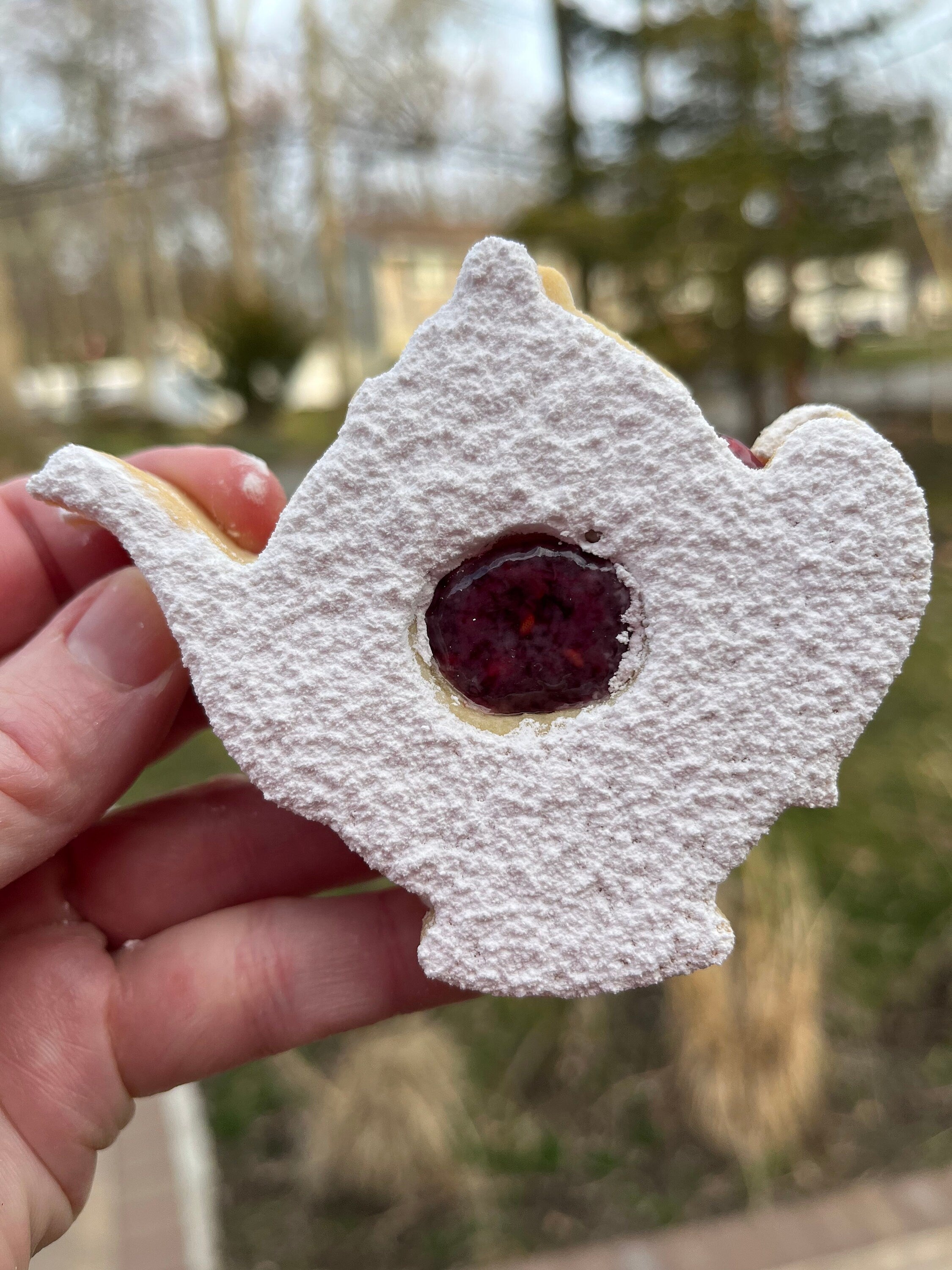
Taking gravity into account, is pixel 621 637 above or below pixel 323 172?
below

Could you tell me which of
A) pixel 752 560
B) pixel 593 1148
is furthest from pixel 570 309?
pixel 593 1148

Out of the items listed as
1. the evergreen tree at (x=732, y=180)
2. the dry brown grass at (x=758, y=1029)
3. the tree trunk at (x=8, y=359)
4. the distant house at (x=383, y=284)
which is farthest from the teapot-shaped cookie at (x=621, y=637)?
the distant house at (x=383, y=284)

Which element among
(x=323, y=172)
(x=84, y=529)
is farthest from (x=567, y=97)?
(x=84, y=529)

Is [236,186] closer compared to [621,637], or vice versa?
[621,637]

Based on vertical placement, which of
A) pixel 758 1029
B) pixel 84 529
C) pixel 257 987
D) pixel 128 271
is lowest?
pixel 758 1029

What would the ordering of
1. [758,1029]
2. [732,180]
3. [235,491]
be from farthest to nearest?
[732,180] < [758,1029] < [235,491]

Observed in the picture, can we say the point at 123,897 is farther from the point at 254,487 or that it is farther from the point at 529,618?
the point at 529,618

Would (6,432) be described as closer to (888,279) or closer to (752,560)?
(888,279)

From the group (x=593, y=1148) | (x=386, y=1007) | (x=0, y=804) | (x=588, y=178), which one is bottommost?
(x=593, y=1148)
